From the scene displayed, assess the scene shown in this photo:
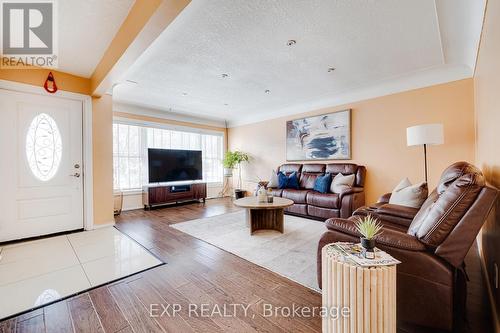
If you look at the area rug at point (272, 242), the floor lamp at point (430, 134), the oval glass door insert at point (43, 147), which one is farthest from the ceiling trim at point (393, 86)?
the oval glass door insert at point (43, 147)

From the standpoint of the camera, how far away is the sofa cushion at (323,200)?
373 cm

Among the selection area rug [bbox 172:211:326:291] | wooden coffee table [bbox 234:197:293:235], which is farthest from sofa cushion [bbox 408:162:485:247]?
wooden coffee table [bbox 234:197:293:235]

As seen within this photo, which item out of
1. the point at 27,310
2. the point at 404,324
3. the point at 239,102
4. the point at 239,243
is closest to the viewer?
the point at 404,324

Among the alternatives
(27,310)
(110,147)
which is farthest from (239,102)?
(27,310)

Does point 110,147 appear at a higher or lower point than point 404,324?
higher

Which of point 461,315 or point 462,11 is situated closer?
point 461,315

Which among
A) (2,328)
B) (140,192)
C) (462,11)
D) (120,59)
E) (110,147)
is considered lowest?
(2,328)

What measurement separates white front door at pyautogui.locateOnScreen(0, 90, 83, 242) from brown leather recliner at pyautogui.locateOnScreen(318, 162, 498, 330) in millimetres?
4227

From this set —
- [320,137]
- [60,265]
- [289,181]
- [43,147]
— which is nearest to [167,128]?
[43,147]

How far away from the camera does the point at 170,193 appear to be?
530 centimetres

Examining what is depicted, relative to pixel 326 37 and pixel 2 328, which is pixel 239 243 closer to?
pixel 2 328

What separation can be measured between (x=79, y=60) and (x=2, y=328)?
10.1ft

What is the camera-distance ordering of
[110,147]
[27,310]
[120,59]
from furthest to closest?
1. [110,147]
2. [120,59]
3. [27,310]

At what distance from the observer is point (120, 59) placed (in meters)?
2.38
